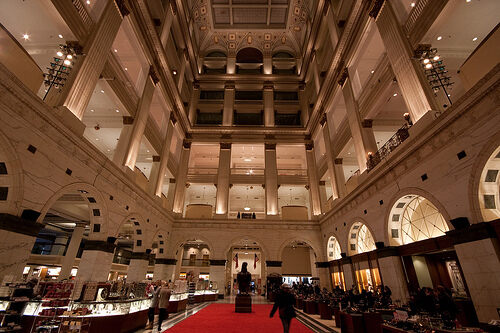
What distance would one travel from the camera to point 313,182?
62.1 ft

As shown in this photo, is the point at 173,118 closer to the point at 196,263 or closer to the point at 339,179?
the point at 339,179

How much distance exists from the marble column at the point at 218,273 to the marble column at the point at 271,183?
475 cm

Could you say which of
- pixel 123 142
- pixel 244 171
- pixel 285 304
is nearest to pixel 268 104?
pixel 244 171

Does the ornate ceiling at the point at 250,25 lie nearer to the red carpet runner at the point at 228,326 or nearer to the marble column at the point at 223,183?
the marble column at the point at 223,183

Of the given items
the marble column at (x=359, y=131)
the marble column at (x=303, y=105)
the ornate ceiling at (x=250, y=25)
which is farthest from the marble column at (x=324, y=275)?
the ornate ceiling at (x=250, y=25)

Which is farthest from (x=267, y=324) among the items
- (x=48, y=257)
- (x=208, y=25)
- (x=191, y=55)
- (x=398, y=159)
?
(x=208, y=25)

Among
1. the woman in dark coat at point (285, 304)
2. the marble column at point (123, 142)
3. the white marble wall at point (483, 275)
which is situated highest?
the marble column at point (123, 142)

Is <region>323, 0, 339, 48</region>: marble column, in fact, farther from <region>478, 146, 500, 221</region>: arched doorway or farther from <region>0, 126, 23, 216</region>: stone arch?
<region>0, 126, 23, 216</region>: stone arch

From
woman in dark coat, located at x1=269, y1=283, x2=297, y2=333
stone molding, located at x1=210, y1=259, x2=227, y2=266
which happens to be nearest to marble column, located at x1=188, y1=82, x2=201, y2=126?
stone molding, located at x1=210, y1=259, x2=227, y2=266

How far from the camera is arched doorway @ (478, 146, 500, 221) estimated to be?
5.46 meters

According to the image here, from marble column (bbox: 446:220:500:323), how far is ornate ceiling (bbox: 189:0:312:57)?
2256 centimetres

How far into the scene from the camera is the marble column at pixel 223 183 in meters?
18.1

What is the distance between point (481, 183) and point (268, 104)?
18446 mm

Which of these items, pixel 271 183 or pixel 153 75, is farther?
pixel 271 183
